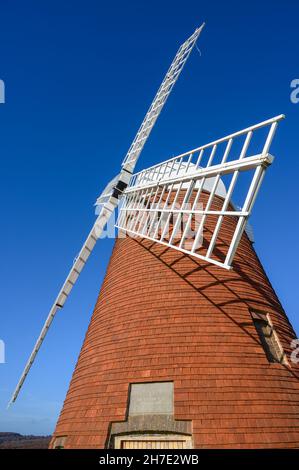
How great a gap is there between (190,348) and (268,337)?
270 centimetres

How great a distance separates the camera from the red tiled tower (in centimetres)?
784

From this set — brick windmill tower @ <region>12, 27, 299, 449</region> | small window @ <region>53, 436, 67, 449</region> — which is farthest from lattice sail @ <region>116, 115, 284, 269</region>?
small window @ <region>53, 436, 67, 449</region>

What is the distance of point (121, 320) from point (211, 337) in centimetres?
302

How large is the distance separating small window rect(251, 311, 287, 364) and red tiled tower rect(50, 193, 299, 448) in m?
0.04

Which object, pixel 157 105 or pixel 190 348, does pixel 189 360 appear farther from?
pixel 157 105

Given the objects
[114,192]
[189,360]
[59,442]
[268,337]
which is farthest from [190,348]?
[114,192]

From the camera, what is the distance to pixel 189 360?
28.8 ft

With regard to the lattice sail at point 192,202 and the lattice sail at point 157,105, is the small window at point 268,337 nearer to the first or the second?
the lattice sail at point 192,202

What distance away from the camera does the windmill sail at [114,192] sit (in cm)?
1568

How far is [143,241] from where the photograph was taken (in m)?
13.0

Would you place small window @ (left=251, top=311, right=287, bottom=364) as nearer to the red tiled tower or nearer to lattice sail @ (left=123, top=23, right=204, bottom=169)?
the red tiled tower
